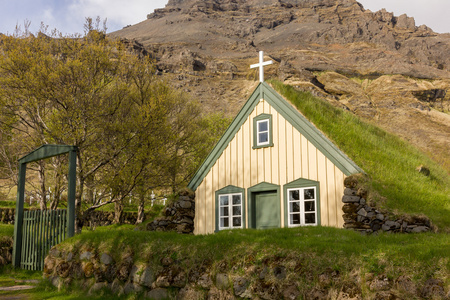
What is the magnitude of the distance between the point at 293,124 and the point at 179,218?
5.70m

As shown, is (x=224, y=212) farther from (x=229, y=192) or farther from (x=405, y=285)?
(x=405, y=285)

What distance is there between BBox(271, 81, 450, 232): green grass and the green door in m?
2.97

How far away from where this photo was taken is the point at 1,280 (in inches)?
442

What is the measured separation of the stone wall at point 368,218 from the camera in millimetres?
11203

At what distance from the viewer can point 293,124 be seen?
13492 millimetres

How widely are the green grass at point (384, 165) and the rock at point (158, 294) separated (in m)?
6.91

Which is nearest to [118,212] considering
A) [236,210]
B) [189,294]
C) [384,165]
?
[236,210]

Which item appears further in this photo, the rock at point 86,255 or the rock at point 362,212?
the rock at point 362,212

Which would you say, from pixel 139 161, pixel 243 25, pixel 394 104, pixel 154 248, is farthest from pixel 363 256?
pixel 243 25

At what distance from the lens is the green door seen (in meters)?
13.5

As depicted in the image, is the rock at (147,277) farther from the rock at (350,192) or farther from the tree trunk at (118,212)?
the tree trunk at (118,212)

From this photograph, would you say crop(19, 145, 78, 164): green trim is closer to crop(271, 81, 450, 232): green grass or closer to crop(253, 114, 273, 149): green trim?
crop(253, 114, 273, 149): green trim

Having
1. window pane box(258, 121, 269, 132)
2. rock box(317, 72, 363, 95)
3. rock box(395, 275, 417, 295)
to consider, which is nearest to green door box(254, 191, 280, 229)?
window pane box(258, 121, 269, 132)

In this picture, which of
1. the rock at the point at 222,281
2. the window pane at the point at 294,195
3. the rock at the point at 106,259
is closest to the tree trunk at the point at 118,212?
the window pane at the point at 294,195
